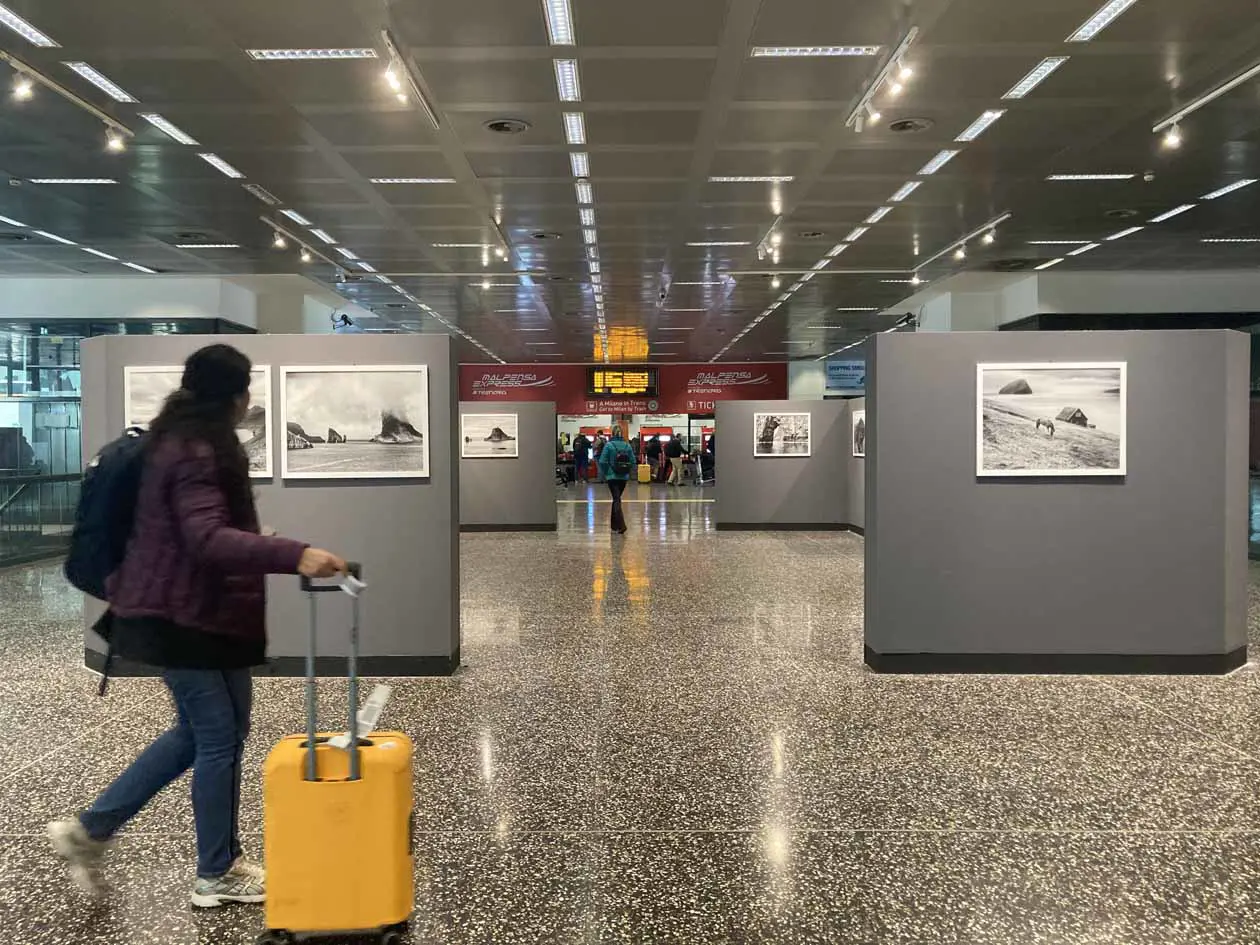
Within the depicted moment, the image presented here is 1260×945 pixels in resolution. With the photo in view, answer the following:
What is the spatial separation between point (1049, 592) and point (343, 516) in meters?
4.95

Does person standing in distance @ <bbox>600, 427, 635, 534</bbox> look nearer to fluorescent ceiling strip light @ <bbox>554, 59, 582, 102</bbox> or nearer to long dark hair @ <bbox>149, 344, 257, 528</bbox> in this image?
fluorescent ceiling strip light @ <bbox>554, 59, 582, 102</bbox>

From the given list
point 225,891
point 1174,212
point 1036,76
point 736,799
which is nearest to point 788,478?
point 1174,212

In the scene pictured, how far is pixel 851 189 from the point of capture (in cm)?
1030

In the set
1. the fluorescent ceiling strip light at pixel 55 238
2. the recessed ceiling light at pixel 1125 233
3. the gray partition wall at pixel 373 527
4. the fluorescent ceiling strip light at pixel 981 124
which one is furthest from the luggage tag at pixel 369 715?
the recessed ceiling light at pixel 1125 233

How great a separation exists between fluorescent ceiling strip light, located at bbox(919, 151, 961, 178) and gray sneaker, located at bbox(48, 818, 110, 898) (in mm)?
8888

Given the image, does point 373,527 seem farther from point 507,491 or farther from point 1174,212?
point 1174,212

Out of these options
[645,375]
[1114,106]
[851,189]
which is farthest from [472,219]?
[645,375]

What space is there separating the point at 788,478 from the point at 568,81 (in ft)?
34.0

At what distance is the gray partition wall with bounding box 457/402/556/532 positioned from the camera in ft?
53.9

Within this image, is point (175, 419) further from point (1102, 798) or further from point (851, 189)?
point (851, 189)

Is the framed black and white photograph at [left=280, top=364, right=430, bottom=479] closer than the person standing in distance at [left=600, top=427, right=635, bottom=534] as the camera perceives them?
Yes

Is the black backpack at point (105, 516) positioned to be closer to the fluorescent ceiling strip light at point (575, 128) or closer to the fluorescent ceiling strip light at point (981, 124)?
the fluorescent ceiling strip light at point (575, 128)

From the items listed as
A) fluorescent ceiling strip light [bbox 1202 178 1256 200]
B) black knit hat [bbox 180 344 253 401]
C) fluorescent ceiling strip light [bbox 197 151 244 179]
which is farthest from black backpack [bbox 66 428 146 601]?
fluorescent ceiling strip light [bbox 1202 178 1256 200]

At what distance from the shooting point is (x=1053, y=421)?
6285 millimetres
